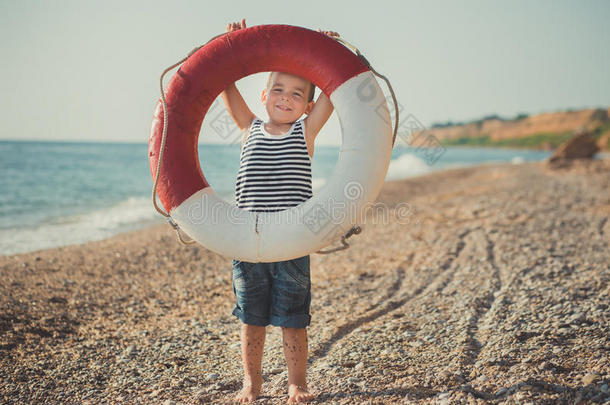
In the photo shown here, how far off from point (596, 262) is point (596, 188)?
252 inches

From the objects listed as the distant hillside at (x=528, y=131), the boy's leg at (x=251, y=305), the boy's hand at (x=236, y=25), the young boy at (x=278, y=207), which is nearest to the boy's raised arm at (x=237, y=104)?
the boy's hand at (x=236, y=25)

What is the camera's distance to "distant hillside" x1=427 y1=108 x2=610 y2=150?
71.0 metres

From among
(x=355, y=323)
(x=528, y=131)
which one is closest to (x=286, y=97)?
(x=355, y=323)

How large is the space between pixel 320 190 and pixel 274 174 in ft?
0.74

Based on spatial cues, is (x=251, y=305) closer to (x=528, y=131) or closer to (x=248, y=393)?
(x=248, y=393)

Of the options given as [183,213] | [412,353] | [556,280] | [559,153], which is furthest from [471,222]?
[559,153]

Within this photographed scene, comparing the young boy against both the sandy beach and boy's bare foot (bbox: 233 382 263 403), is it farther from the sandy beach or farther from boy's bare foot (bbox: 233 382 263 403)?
the sandy beach

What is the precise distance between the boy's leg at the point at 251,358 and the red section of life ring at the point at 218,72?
697 millimetres

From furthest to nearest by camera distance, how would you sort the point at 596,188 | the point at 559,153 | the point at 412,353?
the point at 559,153, the point at 596,188, the point at 412,353

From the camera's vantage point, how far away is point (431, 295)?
138 inches

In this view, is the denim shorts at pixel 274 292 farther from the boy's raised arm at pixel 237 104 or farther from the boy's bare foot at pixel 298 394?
the boy's raised arm at pixel 237 104

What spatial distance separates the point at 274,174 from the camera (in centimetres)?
199

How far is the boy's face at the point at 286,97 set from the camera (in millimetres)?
2066

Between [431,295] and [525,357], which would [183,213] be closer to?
[525,357]
